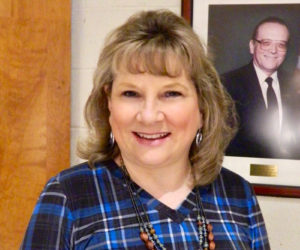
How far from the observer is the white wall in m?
1.54

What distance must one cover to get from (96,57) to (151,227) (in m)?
0.87

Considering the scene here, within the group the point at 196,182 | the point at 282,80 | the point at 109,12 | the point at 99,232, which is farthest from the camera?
the point at 109,12

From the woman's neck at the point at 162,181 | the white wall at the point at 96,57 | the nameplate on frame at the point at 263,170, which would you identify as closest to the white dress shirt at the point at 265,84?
the nameplate on frame at the point at 263,170

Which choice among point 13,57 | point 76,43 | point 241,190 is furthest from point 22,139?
point 241,190

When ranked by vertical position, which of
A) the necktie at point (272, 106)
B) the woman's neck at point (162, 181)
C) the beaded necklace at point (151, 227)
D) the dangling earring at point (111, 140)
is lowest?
the beaded necklace at point (151, 227)

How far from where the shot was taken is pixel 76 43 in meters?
1.62

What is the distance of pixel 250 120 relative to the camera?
1524 millimetres

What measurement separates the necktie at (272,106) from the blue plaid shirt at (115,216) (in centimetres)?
46

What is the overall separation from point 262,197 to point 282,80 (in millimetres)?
453

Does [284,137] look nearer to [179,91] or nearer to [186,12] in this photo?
[186,12]

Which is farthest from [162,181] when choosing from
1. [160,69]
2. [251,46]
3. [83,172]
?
[251,46]

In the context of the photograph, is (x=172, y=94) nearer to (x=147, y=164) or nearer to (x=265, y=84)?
(x=147, y=164)

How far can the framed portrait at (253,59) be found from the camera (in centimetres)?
147

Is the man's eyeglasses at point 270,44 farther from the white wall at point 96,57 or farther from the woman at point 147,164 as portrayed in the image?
the woman at point 147,164
